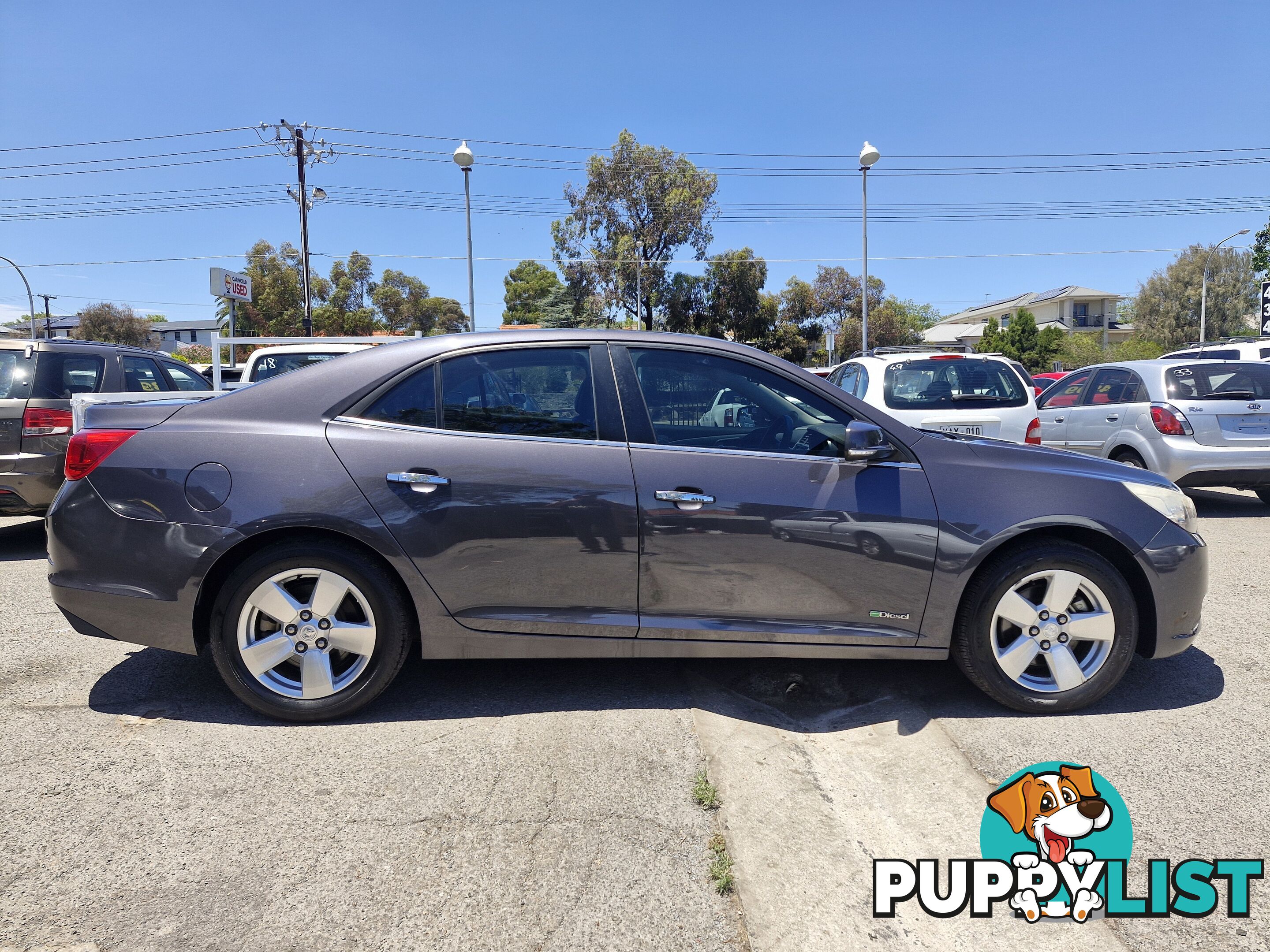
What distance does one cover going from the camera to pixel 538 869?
7.55 feet

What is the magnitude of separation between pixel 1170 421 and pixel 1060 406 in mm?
1914

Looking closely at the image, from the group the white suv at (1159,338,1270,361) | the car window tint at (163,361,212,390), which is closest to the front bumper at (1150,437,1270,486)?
the white suv at (1159,338,1270,361)

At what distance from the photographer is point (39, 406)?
20.6 feet

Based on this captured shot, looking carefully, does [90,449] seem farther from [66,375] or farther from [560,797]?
[66,375]

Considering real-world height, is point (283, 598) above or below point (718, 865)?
above

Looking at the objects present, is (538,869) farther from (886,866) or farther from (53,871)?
(53,871)

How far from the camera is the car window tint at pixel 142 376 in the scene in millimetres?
7125

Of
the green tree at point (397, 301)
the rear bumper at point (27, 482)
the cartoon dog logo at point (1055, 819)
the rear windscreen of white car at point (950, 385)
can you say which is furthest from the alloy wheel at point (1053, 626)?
the green tree at point (397, 301)

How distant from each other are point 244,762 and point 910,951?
7.71ft

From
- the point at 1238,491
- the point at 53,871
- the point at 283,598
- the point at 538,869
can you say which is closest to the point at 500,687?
the point at 283,598

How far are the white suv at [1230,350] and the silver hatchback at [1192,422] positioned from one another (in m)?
7.12

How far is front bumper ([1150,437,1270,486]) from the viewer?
7520 mm

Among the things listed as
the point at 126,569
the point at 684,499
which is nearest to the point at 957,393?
the point at 684,499

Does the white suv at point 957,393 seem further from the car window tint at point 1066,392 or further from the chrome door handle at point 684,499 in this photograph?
the chrome door handle at point 684,499
